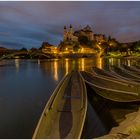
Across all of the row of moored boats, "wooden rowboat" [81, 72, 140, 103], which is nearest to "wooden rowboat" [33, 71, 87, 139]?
the row of moored boats

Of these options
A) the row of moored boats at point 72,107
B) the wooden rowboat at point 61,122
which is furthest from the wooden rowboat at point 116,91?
the wooden rowboat at point 61,122

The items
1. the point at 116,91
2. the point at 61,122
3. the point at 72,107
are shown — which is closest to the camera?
the point at 61,122

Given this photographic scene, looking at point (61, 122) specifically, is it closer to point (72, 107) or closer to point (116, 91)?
point (72, 107)

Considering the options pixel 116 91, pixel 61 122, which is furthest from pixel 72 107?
pixel 116 91

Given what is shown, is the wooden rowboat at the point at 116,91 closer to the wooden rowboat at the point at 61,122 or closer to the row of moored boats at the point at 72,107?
the row of moored boats at the point at 72,107

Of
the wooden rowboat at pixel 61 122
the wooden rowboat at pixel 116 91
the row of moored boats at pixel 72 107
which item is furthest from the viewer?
the wooden rowboat at pixel 116 91

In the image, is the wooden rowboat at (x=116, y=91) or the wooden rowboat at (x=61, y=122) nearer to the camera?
the wooden rowboat at (x=61, y=122)

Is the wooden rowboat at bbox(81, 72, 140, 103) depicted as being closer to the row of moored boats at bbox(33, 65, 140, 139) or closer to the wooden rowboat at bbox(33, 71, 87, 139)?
the row of moored boats at bbox(33, 65, 140, 139)

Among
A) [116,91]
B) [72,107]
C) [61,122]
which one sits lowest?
[61,122]

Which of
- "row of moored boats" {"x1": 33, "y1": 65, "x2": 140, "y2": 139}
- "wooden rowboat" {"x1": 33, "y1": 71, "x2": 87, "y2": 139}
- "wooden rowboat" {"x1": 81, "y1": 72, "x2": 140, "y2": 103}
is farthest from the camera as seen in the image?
"wooden rowboat" {"x1": 81, "y1": 72, "x2": 140, "y2": 103}

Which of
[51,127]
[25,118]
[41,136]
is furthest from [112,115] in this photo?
[41,136]

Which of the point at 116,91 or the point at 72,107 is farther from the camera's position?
the point at 116,91

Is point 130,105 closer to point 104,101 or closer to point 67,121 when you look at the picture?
point 104,101

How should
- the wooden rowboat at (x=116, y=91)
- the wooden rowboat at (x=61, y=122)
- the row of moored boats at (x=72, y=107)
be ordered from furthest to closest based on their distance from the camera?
the wooden rowboat at (x=116, y=91) < the row of moored boats at (x=72, y=107) < the wooden rowboat at (x=61, y=122)
